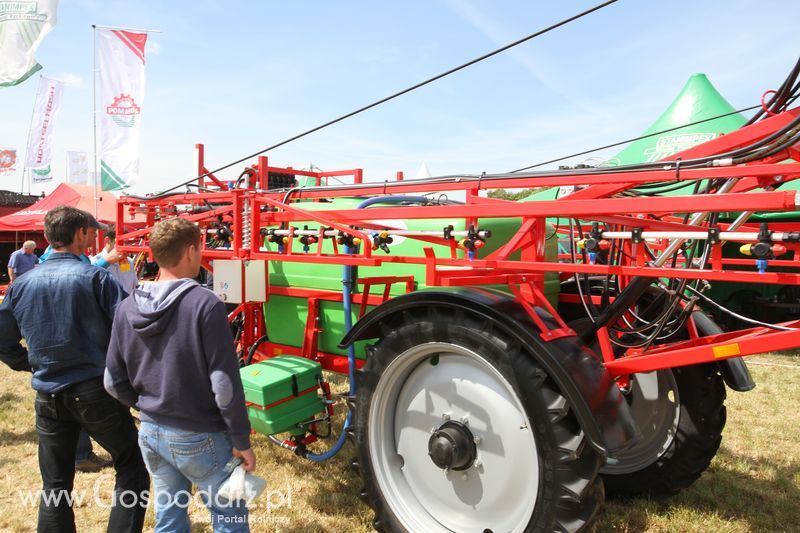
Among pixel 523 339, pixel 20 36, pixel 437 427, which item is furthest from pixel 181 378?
pixel 20 36

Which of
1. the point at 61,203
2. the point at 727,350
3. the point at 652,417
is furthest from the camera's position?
the point at 61,203

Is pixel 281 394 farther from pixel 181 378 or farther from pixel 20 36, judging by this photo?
pixel 20 36

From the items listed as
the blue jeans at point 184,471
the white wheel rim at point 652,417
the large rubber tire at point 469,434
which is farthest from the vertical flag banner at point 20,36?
the white wheel rim at point 652,417

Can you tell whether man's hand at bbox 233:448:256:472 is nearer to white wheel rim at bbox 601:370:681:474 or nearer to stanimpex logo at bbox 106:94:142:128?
white wheel rim at bbox 601:370:681:474

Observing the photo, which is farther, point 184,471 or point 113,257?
point 113,257

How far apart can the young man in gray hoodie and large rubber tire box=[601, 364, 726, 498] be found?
2189 mm

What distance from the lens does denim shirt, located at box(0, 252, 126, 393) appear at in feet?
7.89

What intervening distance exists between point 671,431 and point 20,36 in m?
7.89

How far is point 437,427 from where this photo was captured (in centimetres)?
238

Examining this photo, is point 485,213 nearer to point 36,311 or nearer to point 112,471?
point 36,311

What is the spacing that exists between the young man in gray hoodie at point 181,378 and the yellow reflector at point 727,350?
1729 mm

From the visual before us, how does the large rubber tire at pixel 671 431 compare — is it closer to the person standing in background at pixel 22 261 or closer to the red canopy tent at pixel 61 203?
the person standing in background at pixel 22 261

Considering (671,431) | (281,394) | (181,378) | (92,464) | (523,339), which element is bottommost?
(92,464)

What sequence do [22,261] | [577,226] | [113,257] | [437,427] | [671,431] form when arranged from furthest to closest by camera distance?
[22,261] → [113,257] → [671,431] → [577,226] → [437,427]
